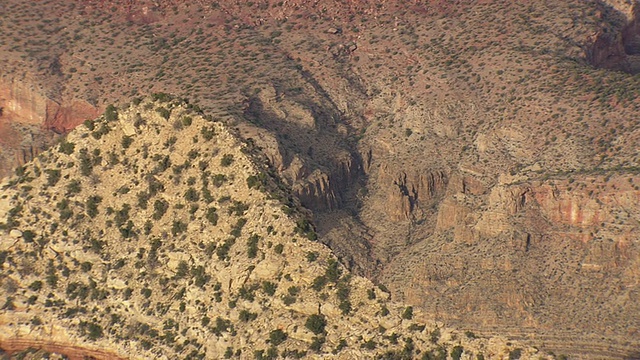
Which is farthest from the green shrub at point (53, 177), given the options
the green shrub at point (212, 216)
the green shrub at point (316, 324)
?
the green shrub at point (316, 324)

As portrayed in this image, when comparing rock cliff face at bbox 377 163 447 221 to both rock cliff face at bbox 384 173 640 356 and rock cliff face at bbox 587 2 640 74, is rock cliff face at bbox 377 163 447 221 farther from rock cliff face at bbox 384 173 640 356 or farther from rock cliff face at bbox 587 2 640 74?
rock cliff face at bbox 587 2 640 74

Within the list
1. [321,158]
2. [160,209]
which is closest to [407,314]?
[160,209]

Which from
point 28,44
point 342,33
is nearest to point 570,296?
point 342,33

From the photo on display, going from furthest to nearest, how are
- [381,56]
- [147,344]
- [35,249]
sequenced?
[381,56]
[35,249]
[147,344]

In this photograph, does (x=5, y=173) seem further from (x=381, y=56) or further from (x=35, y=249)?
(x=35, y=249)

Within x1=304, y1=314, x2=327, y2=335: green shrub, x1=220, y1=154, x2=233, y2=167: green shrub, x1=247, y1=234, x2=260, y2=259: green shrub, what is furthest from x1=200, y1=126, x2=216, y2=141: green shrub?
x1=304, y1=314, x2=327, y2=335: green shrub
